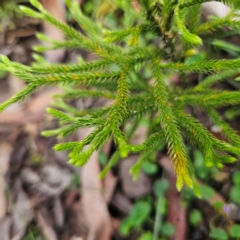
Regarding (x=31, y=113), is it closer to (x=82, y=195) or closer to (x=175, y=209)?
(x=82, y=195)

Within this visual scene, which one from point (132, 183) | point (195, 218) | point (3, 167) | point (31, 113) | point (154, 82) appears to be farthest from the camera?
point (31, 113)

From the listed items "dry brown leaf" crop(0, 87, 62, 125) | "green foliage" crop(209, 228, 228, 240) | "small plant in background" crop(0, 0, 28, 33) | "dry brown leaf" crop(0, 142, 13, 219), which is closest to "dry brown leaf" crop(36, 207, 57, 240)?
"dry brown leaf" crop(0, 142, 13, 219)

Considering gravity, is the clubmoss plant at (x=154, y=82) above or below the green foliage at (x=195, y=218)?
above

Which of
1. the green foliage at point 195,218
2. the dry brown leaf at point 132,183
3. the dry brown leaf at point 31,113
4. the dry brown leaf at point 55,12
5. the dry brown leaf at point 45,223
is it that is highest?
the dry brown leaf at point 55,12

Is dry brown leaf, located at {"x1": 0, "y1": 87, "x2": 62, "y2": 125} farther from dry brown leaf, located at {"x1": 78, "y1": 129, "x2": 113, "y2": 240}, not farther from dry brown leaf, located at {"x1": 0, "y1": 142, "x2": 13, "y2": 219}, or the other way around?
dry brown leaf, located at {"x1": 78, "y1": 129, "x2": 113, "y2": 240}

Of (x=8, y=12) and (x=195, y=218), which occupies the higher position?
(x=8, y=12)

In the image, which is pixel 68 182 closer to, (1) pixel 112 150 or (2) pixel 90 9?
(1) pixel 112 150

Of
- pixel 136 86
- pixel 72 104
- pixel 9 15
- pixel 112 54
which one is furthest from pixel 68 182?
pixel 9 15

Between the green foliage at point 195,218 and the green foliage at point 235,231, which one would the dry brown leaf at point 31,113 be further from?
the green foliage at point 235,231

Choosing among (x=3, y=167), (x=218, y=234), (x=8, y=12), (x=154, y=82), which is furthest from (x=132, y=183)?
(x=8, y=12)

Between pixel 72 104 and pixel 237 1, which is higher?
pixel 237 1

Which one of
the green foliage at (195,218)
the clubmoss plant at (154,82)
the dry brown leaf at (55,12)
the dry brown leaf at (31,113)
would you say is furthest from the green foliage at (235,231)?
the dry brown leaf at (55,12)
